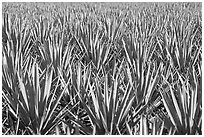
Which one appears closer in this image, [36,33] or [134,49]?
[134,49]

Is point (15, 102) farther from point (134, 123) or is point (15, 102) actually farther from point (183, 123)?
point (183, 123)

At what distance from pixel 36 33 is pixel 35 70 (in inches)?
89.8

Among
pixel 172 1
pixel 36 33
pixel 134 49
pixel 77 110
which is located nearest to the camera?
pixel 77 110

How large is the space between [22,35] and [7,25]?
579 millimetres

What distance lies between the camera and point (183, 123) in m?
1.77

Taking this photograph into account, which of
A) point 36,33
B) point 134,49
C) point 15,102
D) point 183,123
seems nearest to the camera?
point 183,123

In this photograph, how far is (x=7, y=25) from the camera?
4.32 m

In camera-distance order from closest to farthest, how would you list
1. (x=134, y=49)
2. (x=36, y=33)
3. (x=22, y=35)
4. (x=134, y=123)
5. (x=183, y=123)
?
(x=183, y=123)
(x=134, y=123)
(x=134, y=49)
(x=22, y=35)
(x=36, y=33)

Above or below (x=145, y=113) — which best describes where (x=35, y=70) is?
above

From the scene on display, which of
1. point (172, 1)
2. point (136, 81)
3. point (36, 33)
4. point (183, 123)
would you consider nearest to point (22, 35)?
point (36, 33)

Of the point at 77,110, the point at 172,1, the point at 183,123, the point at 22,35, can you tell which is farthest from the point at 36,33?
the point at 172,1

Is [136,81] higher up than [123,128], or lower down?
higher up

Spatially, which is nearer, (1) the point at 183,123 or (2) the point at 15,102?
(1) the point at 183,123

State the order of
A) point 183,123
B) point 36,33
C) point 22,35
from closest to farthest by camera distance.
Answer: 1. point 183,123
2. point 22,35
3. point 36,33
